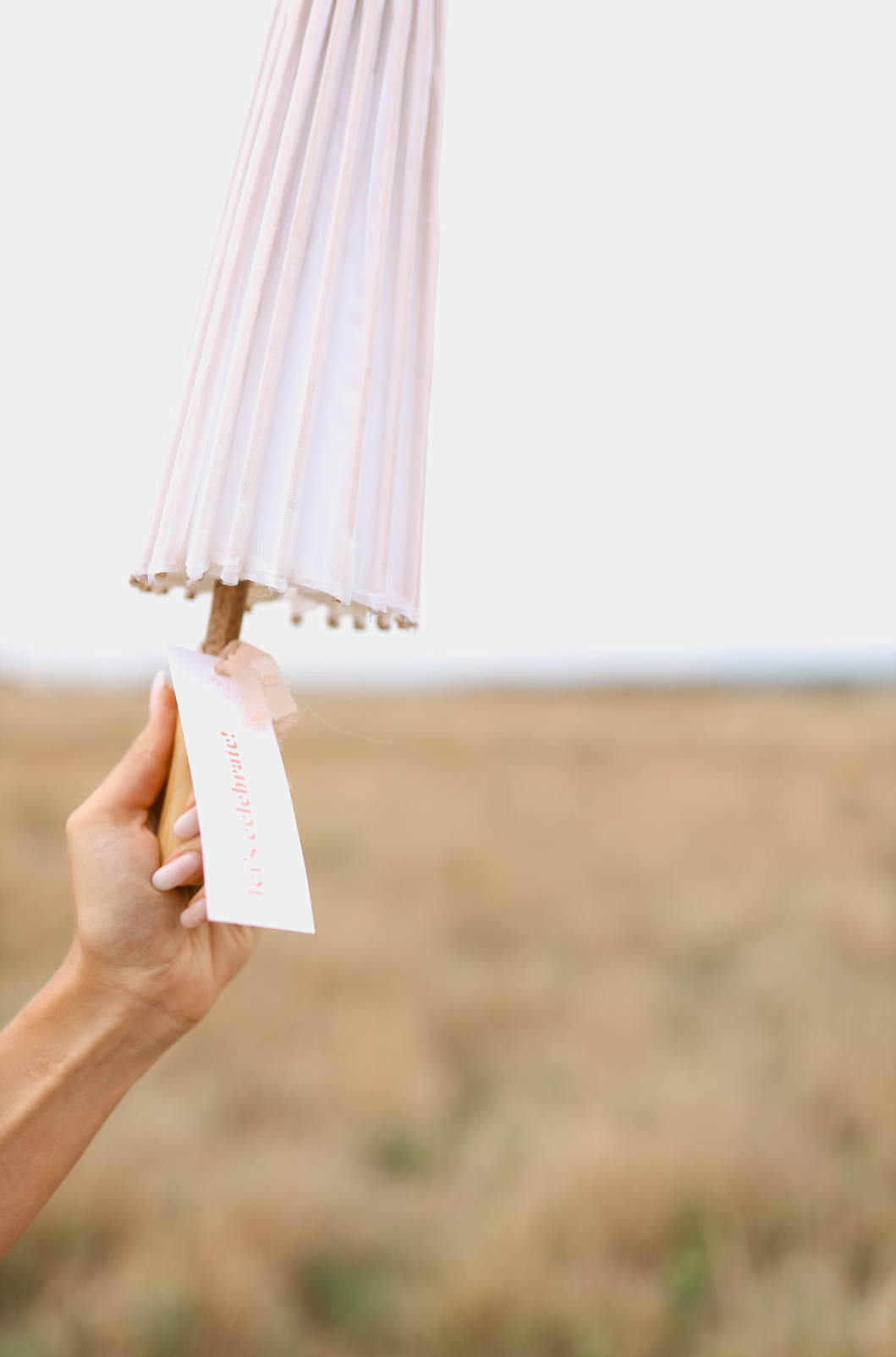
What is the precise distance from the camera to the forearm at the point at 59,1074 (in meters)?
1.09

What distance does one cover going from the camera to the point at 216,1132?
3877mm

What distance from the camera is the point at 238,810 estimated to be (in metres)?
0.96

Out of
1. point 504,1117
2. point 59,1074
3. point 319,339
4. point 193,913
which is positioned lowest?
point 504,1117

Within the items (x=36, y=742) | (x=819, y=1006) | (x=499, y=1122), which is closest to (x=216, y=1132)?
(x=499, y=1122)

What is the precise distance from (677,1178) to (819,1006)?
217cm

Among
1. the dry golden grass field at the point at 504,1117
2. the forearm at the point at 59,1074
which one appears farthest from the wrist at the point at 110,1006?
the dry golden grass field at the point at 504,1117

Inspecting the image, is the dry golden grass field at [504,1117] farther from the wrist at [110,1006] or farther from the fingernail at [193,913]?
the fingernail at [193,913]

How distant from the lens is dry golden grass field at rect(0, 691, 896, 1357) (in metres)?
2.86

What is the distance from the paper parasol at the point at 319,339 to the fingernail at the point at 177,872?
14 centimetres

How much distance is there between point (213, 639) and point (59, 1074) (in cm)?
56

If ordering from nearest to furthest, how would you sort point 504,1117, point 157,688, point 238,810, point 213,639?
point 238,810, point 213,639, point 157,688, point 504,1117

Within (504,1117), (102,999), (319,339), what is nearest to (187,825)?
(102,999)

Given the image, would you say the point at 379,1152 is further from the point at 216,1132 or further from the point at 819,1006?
the point at 819,1006

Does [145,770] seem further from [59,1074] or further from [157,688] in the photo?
[59,1074]
